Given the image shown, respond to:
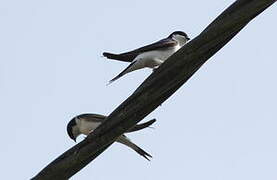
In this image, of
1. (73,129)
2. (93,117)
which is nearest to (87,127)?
(93,117)

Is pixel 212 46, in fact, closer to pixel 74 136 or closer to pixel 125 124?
pixel 125 124

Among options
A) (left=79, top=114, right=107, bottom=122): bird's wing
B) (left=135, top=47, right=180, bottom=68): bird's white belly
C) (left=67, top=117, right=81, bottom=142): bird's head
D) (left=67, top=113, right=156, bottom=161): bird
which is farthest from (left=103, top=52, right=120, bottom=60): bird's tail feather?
(left=67, top=117, right=81, bottom=142): bird's head

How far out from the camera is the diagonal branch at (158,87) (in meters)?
3.46

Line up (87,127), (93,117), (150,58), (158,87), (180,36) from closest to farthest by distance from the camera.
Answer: (158,87), (150,58), (180,36), (93,117), (87,127)

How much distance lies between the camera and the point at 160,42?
754 cm

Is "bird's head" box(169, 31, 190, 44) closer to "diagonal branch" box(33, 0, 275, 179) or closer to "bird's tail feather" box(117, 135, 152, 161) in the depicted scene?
"bird's tail feather" box(117, 135, 152, 161)

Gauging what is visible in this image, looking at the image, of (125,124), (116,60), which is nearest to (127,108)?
(125,124)

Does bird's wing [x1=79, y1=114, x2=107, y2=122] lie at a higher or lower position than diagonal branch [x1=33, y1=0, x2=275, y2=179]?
higher

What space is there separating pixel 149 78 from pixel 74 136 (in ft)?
19.1

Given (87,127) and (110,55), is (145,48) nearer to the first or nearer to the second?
(110,55)

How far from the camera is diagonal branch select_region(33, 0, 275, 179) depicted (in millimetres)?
3457

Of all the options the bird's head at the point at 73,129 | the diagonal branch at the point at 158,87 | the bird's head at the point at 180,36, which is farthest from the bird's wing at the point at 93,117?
the diagonal branch at the point at 158,87

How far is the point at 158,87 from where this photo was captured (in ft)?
11.8

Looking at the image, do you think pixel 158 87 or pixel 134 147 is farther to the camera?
pixel 134 147
